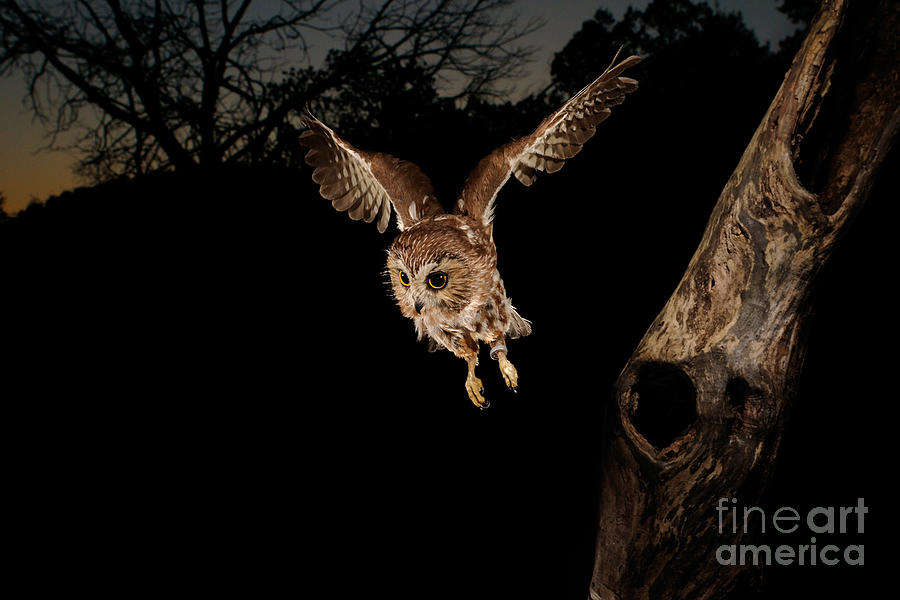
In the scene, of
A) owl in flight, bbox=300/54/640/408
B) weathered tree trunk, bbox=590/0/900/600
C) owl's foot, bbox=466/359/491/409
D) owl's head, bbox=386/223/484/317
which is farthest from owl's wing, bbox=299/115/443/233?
weathered tree trunk, bbox=590/0/900/600

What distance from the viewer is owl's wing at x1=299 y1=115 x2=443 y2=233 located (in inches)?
54.7

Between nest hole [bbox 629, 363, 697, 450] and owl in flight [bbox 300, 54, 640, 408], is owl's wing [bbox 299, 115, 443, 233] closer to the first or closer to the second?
owl in flight [bbox 300, 54, 640, 408]

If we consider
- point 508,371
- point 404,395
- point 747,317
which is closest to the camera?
point 747,317

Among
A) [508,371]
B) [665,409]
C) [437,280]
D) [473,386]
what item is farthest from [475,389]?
[665,409]

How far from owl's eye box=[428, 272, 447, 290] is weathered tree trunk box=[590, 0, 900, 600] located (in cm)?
47

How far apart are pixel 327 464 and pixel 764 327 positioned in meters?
1.29

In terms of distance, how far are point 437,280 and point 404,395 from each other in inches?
23.4

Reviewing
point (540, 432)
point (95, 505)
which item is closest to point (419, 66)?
point (540, 432)

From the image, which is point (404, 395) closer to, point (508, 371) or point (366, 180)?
point (508, 371)

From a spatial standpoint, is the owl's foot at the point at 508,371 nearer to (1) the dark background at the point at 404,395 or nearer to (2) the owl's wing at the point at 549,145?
(1) the dark background at the point at 404,395

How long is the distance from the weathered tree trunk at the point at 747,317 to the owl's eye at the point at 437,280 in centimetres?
47

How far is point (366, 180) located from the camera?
4.90ft

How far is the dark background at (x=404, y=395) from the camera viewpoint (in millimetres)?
1426

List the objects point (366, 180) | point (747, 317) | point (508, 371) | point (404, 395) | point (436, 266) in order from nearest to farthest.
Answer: point (747, 317) < point (436, 266) < point (508, 371) < point (366, 180) < point (404, 395)
